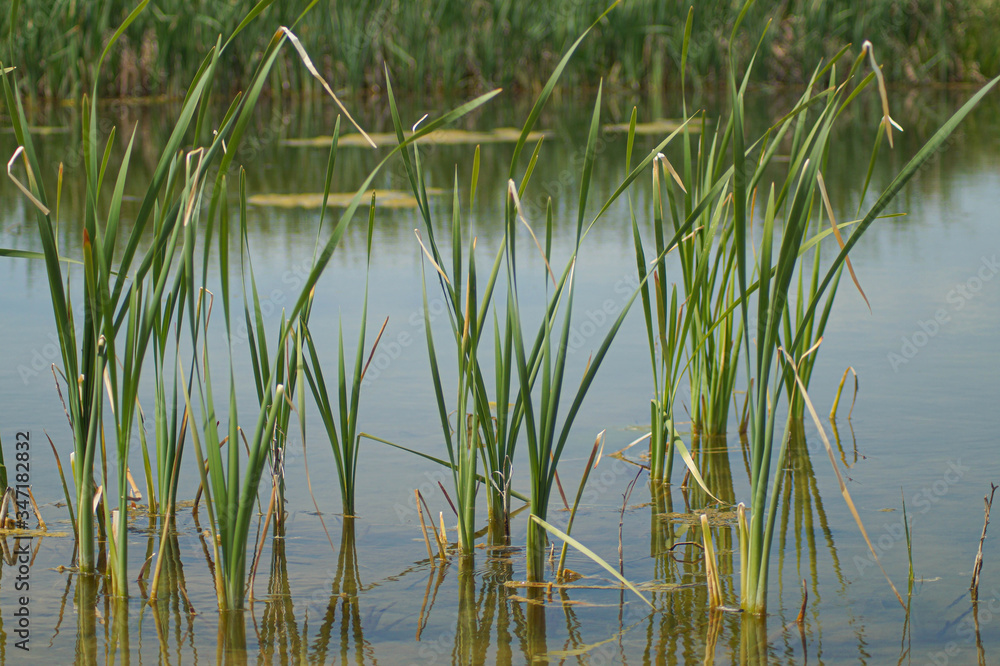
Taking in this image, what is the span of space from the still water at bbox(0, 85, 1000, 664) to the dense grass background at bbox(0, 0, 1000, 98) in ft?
16.7

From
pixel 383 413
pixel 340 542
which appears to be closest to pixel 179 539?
pixel 340 542

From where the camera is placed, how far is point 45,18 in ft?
25.5

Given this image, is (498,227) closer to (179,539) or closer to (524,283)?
(524,283)

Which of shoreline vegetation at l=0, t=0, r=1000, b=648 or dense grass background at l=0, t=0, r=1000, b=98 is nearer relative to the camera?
shoreline vegetation at l=0, t=0, r=1000, b=648

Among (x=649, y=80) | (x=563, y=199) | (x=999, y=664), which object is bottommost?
(x=999, y=664)

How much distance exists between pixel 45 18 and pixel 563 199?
15.6 ft
